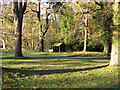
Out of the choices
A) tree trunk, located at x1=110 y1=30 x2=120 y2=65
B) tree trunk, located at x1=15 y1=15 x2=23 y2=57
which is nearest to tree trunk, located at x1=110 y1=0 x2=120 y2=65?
tree trunk, located at x1=110 y1=30 x2=120 y2=65

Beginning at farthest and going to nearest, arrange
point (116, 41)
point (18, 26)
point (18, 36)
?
1. point (18, 26)
2. point (18, 36)
3. point (116, 41)

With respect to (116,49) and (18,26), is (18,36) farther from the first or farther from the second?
(116,49)

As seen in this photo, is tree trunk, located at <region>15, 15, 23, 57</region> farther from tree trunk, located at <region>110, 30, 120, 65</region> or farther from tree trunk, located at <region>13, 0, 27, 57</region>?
tree trunk, located at <region>110, 30, 120, 65</region>

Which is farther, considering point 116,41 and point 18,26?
point 18,26

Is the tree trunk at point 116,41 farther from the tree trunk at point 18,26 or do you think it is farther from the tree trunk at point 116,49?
the tree trunk at point 18,26

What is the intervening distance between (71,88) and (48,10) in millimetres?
29737

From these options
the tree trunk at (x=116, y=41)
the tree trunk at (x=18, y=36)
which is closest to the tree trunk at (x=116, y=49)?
the tree trunk at (x=116, y=41)

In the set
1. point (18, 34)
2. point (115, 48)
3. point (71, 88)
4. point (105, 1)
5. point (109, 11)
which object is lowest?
point (71, 88)

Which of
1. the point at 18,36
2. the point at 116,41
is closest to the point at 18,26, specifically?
the point at 18,36

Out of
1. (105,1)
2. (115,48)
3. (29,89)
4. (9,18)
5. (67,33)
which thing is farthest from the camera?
(67,33)

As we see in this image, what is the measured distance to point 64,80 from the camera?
7.83 metres

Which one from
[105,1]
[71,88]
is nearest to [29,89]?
[71,88]

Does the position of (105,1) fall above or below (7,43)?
above

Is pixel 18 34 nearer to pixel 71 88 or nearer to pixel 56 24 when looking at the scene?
pixel 71 88
